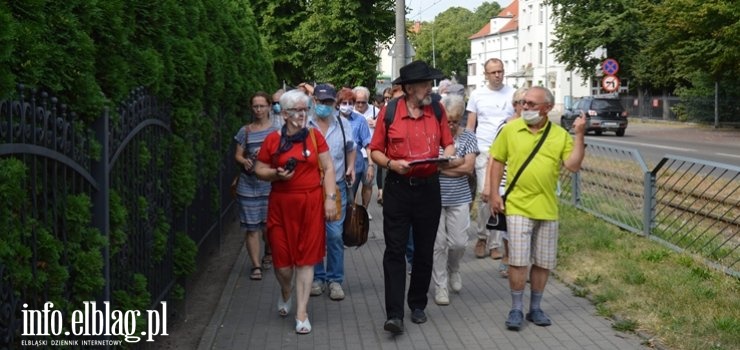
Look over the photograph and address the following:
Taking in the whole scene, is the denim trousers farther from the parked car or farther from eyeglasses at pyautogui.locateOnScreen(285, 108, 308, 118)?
the parked car

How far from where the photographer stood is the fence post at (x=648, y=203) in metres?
11.1

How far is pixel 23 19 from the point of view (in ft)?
12.7

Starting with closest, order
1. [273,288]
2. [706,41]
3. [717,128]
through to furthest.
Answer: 1. [273,288]
2. [706,41]
3. [717,128]

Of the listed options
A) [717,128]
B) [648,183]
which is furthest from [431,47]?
[648,183]

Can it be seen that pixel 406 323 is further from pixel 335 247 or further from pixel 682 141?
pixel 682 141

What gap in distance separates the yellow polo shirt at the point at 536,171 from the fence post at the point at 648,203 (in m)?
4.32

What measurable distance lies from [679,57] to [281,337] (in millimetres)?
38900

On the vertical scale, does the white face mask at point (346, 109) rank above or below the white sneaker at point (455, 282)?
above

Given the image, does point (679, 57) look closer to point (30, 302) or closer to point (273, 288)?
point (273, 288)

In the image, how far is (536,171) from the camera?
7.10m

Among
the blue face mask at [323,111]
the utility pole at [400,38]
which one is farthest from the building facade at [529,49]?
the blue face mask at [323,111]

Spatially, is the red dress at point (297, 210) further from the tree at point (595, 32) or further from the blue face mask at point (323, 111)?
the tree at point (595, 32)

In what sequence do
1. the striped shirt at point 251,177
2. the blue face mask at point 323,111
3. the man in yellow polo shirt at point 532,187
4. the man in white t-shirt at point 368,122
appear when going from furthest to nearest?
the man in white t-shirt at point 368,122 → the striped shirt at point 251,177 → the blue face mask at point 323,111 → the man in yellow polo shirt at point 532,187

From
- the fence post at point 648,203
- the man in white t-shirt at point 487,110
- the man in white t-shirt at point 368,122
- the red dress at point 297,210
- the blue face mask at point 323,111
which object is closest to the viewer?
the red dress at point 297,210
